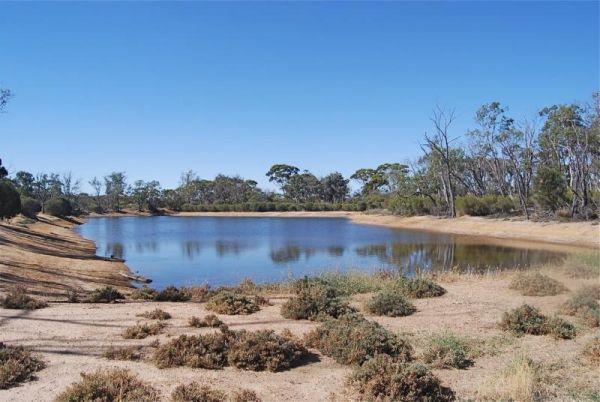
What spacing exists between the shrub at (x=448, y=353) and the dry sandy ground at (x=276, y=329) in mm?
181

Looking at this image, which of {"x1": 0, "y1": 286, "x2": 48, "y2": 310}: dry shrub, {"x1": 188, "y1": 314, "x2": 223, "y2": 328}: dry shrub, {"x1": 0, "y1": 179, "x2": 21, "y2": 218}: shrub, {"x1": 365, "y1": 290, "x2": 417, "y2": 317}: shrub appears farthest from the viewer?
{"x1": 0, "y1": 179, "x2": 21, "y2": 218}: shrub

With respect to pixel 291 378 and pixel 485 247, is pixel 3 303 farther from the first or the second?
pixel 485 247

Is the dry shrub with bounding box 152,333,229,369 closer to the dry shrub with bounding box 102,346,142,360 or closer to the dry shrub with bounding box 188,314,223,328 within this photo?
the dry shrub with bounding box 102,346,142,360

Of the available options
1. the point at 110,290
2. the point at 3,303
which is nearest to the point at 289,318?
the point at 110,290

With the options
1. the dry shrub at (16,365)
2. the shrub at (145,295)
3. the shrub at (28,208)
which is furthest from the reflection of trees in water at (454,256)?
the shrub at (28,208)

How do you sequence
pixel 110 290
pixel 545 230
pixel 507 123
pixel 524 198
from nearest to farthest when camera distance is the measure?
pixel 110 290 < pixel 545 230 < pixel 524 198 < pixel 507 123

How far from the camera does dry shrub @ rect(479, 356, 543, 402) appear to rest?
20.2 ft

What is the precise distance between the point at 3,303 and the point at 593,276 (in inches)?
627

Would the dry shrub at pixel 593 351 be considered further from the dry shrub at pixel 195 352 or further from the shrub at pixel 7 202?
the shrub at pixel 7 202

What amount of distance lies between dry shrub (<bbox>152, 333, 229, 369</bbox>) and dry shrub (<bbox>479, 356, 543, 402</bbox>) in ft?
12.1

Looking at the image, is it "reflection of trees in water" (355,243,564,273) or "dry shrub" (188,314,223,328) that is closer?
"dry shrub" (188,314,223,328)

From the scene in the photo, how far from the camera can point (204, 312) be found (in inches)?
451

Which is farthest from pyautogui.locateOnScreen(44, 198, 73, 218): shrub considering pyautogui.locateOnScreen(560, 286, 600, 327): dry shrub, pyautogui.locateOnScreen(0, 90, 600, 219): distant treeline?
pyautogui.locateOnScreen(560, 286, 600, 327): dry shrub

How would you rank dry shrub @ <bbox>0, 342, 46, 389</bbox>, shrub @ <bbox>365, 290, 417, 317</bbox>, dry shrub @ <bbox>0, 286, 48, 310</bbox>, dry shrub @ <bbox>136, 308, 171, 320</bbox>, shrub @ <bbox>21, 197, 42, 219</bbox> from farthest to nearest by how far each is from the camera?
1. shrub @ <bbox>21, 197, 42, 219</bbox>
2. shrub @ <bbox>365, 290, 417, 317</bbox>
3. dry shrub @ <bbox>0, 286, 48, 310</bbox>
4. dry shrub @ <bbox>136, 308, 171, 320</bbox>
5. dry shrub @ <bbox>0, 342, 46, 389</bbox>
